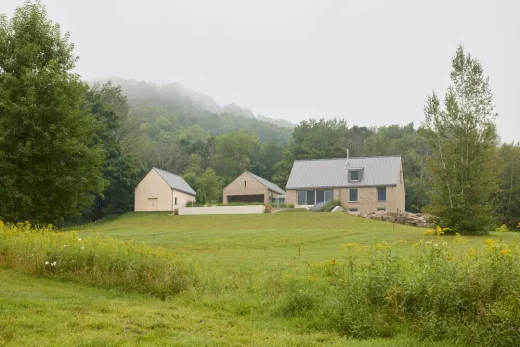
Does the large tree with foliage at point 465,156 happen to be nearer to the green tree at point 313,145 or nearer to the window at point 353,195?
the window at point 353,195

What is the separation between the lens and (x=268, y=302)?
9.81m

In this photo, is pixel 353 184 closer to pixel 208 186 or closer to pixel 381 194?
pixel 381 194

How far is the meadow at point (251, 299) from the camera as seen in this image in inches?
290

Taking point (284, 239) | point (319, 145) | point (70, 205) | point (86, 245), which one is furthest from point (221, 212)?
point (319, 145)

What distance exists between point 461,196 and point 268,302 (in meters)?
21.9

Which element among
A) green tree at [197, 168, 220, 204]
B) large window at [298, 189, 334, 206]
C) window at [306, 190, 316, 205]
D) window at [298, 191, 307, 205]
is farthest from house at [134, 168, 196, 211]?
window at [306, 190, 316, 205]

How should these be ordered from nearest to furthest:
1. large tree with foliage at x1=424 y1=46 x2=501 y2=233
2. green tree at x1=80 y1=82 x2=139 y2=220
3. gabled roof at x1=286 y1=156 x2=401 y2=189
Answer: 1. large tree with foliage at x1=424 y1=46 x2=501 y2=233
2. gabled roof at x1=286 y1=156 x2=401 y2=189
3. green tree at x1=80 y1=82 x2=139 y2=220

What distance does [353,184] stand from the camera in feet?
175

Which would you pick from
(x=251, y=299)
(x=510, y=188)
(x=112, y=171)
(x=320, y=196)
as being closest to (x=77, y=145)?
(x=251, y=299)

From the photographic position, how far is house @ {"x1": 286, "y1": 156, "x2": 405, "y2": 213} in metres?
52.4

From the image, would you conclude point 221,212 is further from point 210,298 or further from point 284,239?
point 210,298

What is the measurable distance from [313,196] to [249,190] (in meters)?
9.96

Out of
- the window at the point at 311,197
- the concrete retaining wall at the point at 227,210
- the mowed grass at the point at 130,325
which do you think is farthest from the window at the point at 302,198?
the mowed grass at the point at 130,325

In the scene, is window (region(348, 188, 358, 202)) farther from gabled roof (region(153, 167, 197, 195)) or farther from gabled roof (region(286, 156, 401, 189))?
gabled roof (region(153, 167, 197, 195))
